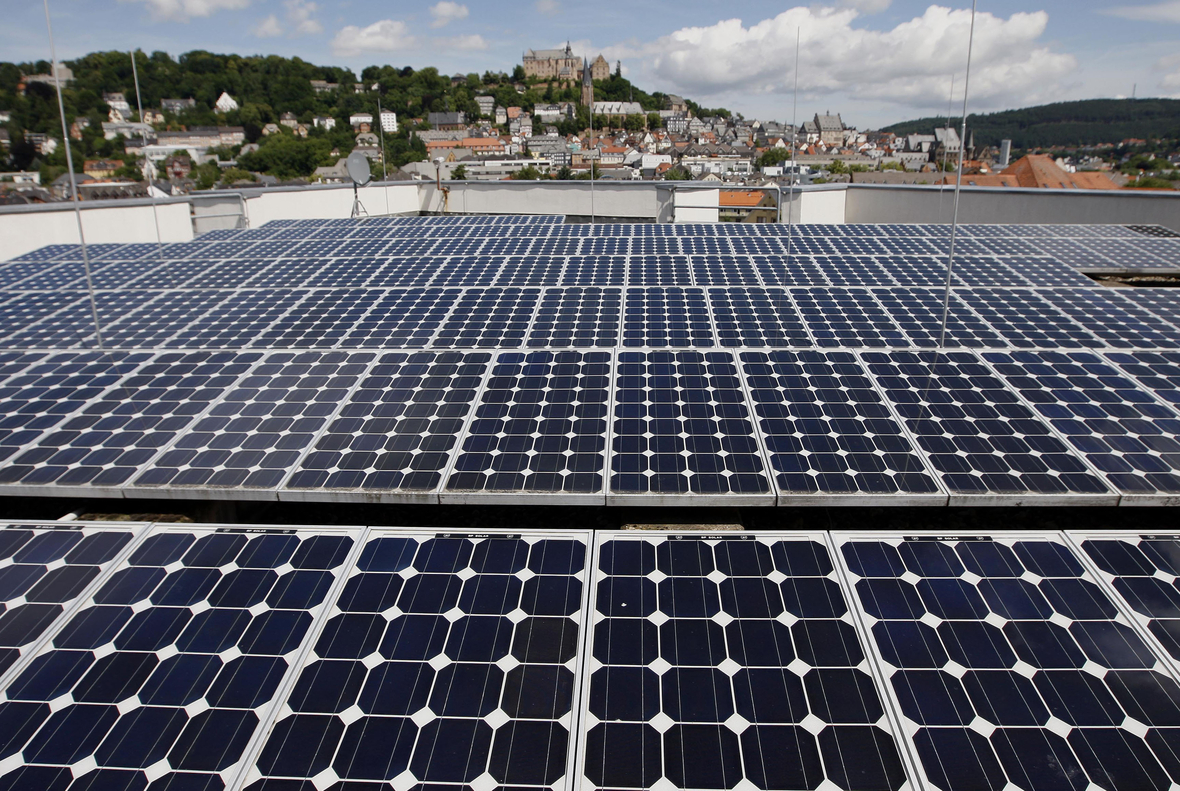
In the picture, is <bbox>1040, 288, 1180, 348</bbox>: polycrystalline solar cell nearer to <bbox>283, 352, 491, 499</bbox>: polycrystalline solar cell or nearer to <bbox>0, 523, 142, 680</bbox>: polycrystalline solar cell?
<bbox>283, 352, 491, 499</bbox>: polycrystalline solar cell

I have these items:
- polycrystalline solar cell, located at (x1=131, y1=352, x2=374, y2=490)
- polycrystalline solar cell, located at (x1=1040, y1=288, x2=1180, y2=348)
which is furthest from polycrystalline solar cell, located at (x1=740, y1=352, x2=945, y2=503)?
polycrystalline solar cell, located at (x1=131, y1=352, x2=374, y2=490)

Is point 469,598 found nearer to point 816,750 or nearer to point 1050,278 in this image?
→ point 816,750

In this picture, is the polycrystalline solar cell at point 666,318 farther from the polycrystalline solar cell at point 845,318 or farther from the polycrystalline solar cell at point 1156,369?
the polycrystalline solar cell at point 1156,369

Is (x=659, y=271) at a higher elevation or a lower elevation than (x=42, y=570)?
higher

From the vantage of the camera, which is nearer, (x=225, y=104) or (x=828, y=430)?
(x=828, y=430)

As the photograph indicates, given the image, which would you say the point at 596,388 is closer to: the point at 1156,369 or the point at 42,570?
the point at 42,570

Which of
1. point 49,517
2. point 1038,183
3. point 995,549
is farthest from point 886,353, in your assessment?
point 1038,183

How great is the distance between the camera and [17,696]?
638cm

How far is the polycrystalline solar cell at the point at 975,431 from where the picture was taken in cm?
1027

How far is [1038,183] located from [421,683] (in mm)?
70830

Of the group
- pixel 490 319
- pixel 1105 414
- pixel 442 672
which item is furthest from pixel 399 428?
pixel 1105 414

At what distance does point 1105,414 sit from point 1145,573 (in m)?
5.66

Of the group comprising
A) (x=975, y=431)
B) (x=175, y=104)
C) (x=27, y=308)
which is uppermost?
(x=175, y=104)

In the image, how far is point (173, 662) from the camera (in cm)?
680
